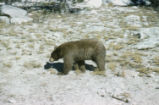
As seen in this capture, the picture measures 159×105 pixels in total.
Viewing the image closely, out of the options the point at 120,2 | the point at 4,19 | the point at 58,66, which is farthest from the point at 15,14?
the point at 120,2

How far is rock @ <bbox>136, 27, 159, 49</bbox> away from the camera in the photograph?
12359 mm

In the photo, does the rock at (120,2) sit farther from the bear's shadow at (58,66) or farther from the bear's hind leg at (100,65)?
the bear's hind leg at (100,65)

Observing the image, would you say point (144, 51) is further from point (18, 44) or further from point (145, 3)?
point (145, 3)

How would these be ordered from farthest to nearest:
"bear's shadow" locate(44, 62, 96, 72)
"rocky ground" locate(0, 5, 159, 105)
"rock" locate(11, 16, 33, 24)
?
"rock" locate(11, 16, 33, 24)
"bear's shadow" locate(44, 62, 96, 72)
"rocky ground" locate(0, 5, 159, 105)

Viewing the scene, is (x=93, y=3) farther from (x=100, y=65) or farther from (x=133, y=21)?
(x=100, y=65)

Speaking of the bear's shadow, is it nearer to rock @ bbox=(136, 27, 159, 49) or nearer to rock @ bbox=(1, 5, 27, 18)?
rock @ bbox=(136, 27, 159, 49)

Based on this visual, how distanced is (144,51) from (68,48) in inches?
187

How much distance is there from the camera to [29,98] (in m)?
7.12

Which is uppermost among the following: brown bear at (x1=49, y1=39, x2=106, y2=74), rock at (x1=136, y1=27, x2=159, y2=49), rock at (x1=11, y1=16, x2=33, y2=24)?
rock at (x1=11, y1=16, x2=33, y2=24)

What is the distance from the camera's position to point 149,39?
13.5 metres

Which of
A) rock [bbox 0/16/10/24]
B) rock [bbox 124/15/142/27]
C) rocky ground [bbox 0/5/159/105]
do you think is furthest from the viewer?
rock [bbox 0/16/10/24]

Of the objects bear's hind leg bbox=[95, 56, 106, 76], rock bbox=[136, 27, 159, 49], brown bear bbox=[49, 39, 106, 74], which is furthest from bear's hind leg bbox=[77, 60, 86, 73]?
rock bbox=[136, 27, 159, 49]

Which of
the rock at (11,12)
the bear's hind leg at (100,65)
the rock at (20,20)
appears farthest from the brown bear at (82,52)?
the rock at (11,12)

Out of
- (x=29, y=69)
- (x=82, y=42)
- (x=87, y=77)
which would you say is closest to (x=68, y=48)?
(x=82, y=42)
